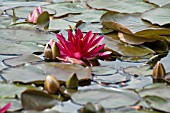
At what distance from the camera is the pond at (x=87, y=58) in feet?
5.18

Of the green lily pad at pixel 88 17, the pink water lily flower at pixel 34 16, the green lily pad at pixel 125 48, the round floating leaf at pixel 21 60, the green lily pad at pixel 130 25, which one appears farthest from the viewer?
the green lily pad at pixel 88 17

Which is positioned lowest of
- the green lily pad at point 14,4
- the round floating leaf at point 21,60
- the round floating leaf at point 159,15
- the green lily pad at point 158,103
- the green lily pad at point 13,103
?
the green lily pad at point 13,103

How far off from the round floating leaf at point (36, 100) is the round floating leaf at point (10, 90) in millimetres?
114

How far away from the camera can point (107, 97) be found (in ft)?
5.32

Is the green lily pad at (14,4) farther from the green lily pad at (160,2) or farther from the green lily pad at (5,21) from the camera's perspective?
the green lily pad at (160,2)

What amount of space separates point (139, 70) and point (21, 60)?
53 centimetres

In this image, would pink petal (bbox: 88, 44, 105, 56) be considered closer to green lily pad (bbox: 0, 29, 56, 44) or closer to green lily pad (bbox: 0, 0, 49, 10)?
green lily pad (bbox: 0, 29, 56, 44)

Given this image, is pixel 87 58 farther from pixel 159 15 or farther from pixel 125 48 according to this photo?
pixel 159 15

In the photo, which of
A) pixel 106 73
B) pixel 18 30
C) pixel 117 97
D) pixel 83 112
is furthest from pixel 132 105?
pixel 18 30

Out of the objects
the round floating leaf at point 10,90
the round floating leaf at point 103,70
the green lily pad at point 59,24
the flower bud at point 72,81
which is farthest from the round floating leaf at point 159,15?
the round floating leaf at point 10,90

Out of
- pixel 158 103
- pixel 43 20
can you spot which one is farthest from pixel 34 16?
pixel 158 103

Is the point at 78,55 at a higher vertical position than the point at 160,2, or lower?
lower

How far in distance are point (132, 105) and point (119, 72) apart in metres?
0.36

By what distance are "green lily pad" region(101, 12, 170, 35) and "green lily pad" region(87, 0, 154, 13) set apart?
20cm
